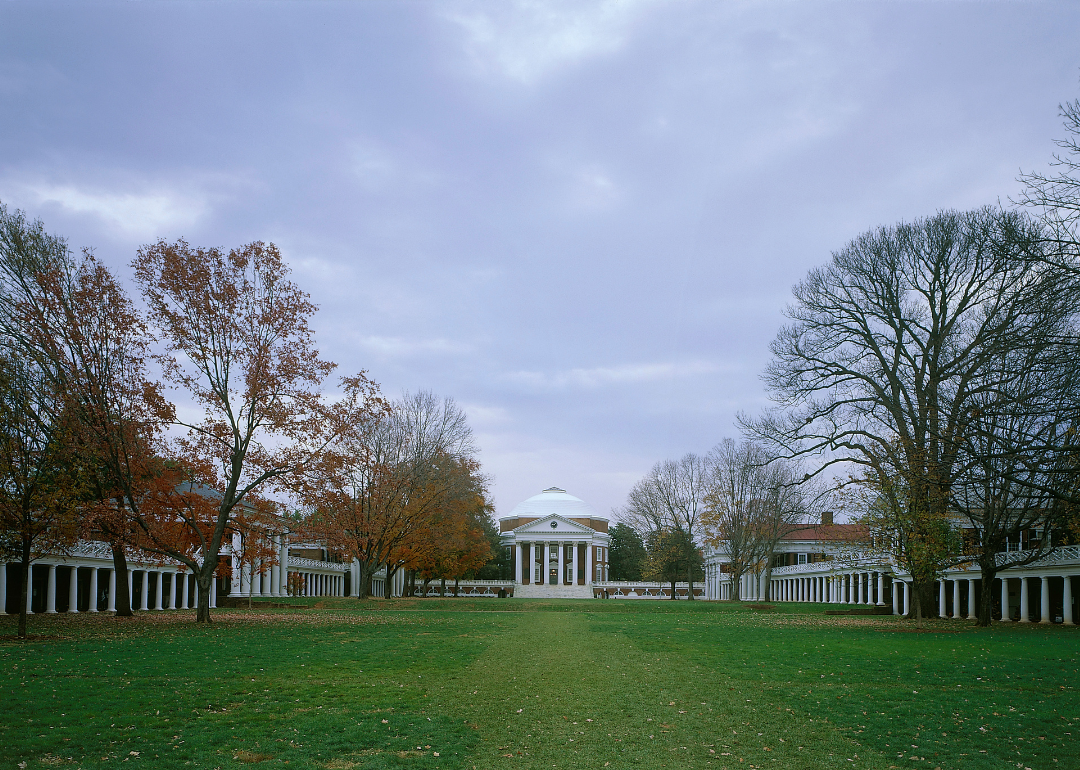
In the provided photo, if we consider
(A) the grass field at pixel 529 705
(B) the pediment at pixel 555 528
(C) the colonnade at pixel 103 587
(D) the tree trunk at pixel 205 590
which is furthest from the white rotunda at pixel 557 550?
(A) the grass field at pixel 529 705

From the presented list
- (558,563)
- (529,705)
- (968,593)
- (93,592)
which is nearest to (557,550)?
(558,563)

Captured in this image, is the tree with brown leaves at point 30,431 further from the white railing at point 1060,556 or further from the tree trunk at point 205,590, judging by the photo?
the white railing at point 1060,556

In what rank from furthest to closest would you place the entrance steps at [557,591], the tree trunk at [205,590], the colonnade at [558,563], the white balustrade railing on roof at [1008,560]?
the colonnade at [558,563]
the entrance steps at [557,591]
the white balustrade railing on roof at [1008,560]
the tree trunk at [205,590]

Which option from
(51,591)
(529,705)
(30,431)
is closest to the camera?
(529,705)

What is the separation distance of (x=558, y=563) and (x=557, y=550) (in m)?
3.11

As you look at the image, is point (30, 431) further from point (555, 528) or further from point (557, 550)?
point (557, 550)

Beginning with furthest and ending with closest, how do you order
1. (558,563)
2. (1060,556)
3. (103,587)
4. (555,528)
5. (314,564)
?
(558,563) < (555,528) < (314,564) < (103,587) < (1060,556)

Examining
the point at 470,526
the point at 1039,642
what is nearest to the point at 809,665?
the point at 1039,642

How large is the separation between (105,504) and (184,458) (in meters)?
2.69

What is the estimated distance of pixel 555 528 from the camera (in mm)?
99562

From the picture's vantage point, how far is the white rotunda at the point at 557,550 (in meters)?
98.0

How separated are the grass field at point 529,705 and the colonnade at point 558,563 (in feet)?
258

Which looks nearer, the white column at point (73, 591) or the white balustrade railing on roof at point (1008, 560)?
the white balustrade railing on roof at point (1008, 560)

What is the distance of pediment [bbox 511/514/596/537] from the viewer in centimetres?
9919
